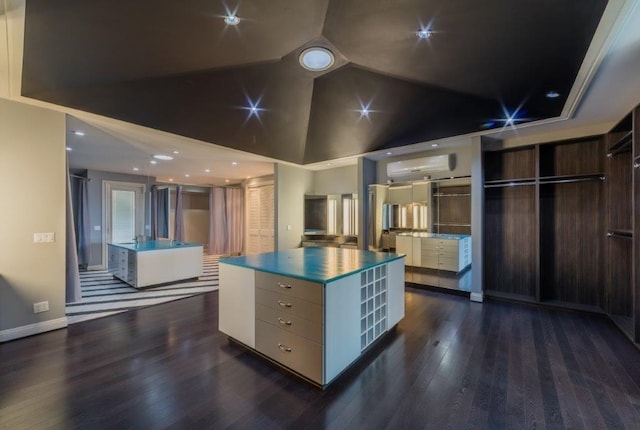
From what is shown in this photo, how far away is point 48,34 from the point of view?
2057mm

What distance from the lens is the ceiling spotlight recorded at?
2180mm

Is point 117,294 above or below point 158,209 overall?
below

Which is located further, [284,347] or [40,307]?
[40,307]

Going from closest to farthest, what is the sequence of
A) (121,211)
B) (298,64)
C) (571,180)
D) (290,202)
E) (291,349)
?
(291,349) → (298,64) → (571,180) → (290,202) → (121,211)

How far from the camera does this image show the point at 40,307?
2.87 metres

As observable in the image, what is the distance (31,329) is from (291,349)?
2.96 meters

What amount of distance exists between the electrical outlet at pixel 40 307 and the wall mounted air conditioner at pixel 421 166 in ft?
17.5

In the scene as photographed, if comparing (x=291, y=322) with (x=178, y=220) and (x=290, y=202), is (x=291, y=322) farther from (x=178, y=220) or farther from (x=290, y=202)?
(x=178, y=220)

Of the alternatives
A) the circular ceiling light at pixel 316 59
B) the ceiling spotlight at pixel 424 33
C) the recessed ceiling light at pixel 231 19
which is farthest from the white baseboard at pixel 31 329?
the ceiling spotlight at pixel 424 33

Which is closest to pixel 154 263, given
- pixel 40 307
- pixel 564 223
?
pixel 40 307

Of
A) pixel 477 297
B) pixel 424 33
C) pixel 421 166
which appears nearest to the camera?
pixel 424 33

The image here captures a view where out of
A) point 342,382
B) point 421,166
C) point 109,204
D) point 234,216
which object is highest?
point 421,166

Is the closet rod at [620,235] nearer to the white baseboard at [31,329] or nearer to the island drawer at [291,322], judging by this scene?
the island drawer at [291,322]

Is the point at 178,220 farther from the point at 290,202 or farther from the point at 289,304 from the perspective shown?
the point at 289,304
